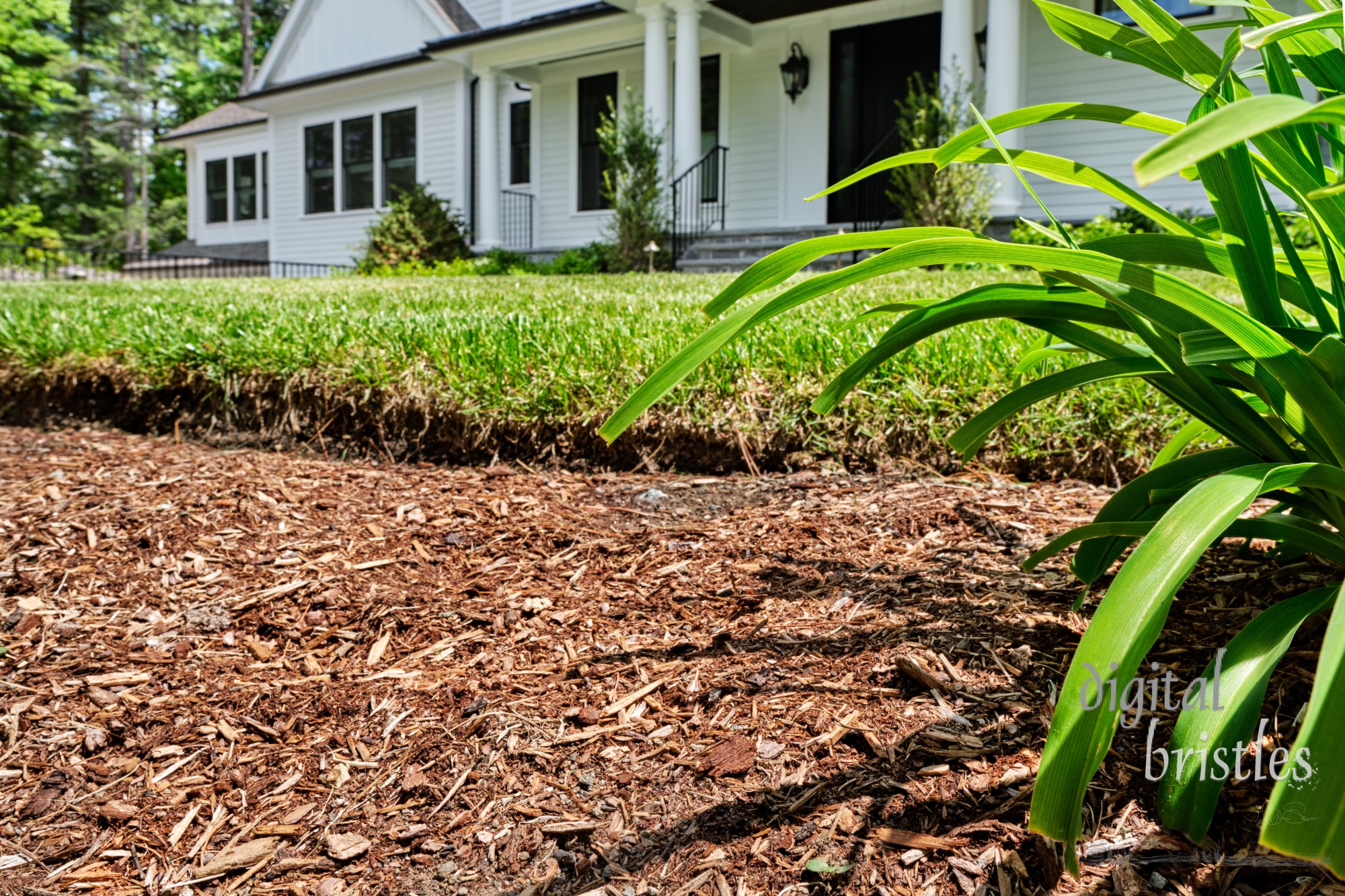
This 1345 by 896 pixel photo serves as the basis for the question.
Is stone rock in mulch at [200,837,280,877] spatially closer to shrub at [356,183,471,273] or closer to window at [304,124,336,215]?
shrub at [356,183,471,273]

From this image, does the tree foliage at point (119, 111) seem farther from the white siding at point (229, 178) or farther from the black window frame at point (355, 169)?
the black window frame at point (355, 169)

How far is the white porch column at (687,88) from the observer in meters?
11.1

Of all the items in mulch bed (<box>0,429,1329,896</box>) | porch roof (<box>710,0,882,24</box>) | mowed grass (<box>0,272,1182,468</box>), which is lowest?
mulch bed (<box>0,429,1329,896</box>)

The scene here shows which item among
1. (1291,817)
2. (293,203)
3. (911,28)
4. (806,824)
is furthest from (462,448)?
(293,203)

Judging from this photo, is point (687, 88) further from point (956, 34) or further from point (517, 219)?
point (517, 219)

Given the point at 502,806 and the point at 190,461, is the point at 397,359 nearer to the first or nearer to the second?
the point at 190,461

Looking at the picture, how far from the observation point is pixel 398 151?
631 inches

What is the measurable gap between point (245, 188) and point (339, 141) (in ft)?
22.8

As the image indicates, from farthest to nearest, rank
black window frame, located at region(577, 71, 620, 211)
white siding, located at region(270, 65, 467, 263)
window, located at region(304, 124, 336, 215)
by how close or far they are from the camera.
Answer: window, located at region(304, 124, 336, 215), white siding, located at region(270, 65, 467, 263), black window frame, located at region(577, 71, 620, 211)

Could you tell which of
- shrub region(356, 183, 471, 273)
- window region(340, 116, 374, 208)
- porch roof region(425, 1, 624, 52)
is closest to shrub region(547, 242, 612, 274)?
shrub region(356, 183, 471, 273)

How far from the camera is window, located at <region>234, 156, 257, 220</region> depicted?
22031 mm

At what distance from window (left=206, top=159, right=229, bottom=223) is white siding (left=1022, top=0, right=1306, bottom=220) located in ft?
63.8

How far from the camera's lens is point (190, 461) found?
9.00ft

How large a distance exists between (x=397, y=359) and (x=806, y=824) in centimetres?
240
